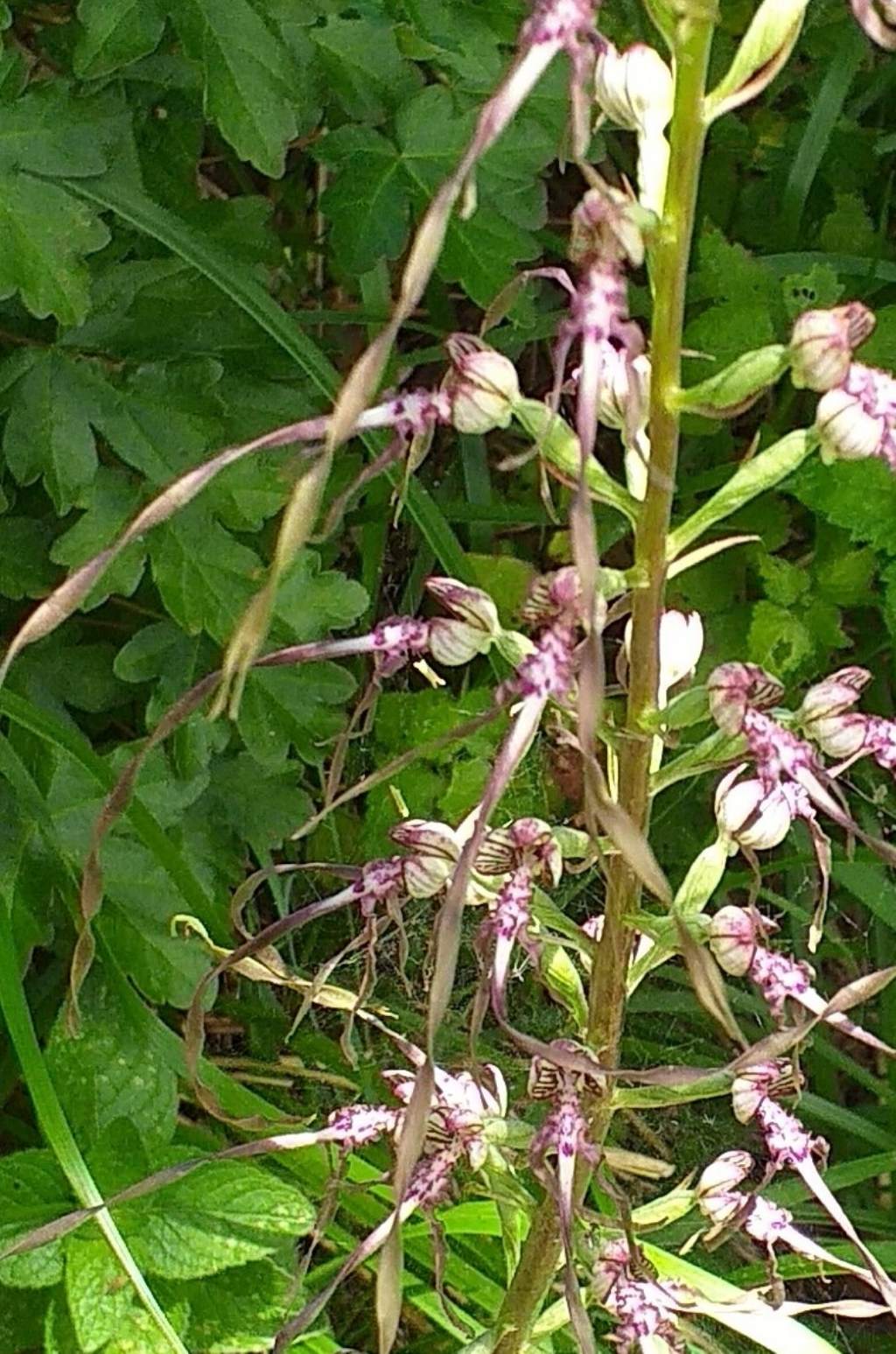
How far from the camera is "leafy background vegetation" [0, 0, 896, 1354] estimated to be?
90cm

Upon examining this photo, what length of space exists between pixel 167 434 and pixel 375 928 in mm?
423

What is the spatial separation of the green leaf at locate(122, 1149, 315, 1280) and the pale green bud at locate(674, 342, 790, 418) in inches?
21.8

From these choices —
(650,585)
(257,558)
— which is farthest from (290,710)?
(650,585)

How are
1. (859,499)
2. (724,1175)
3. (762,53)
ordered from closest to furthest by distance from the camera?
(762,53) < (724,1175) < (859,499)

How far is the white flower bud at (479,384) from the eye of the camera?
1.65 ft

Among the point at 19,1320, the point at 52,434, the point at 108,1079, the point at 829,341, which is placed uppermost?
the point at 829,341

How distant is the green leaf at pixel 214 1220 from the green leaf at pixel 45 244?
0.48 m

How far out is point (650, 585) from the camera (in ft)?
1.73

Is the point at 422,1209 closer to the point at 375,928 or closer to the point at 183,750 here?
the point at 375,928

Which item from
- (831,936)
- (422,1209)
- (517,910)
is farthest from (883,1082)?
(517,910)

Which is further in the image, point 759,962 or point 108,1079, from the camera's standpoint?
point 108,1079

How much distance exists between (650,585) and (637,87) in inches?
5.9

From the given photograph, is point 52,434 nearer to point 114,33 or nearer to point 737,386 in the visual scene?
point 114,33

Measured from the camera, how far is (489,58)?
0.96 metres
